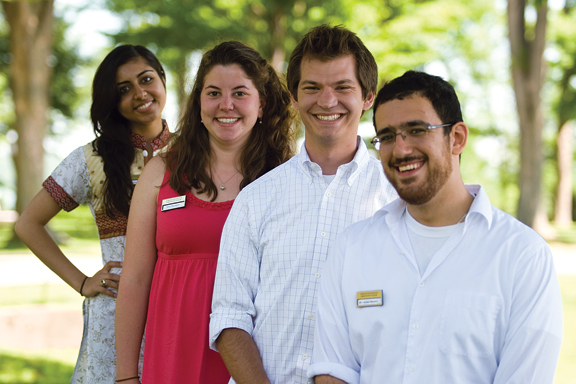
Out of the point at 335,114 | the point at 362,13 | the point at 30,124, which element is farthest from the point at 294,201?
the point at 362,13

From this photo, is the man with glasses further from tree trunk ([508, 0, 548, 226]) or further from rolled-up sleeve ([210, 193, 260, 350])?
tree trunk ([508, 0, 548, 226])

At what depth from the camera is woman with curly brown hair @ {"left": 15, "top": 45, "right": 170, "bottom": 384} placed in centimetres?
300

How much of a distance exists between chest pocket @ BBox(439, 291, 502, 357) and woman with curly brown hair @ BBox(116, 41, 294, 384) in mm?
1161

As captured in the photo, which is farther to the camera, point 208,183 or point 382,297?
point 208,183

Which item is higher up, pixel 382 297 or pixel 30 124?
pixel 30 124

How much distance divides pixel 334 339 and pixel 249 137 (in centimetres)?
127

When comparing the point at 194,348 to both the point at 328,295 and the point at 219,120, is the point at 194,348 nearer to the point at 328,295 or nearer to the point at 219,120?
the point at 328,295

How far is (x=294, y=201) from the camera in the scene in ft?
7.93

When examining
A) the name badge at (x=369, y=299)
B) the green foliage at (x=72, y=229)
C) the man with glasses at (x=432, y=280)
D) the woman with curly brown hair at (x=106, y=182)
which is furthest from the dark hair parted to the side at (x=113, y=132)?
the green foliage at (x=72, y=229)

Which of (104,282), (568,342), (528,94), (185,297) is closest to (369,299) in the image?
(185,297)

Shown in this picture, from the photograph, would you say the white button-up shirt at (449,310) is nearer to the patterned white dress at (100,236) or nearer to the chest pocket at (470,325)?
the chest pocket at (470,325)

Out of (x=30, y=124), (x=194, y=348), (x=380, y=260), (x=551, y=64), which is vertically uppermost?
(x=551, y=64)

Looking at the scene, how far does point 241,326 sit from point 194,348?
1.35ft

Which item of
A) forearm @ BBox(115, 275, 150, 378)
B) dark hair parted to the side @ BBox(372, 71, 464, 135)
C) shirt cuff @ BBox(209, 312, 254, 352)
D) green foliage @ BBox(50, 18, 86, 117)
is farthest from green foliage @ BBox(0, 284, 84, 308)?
green foliage @ BBox(50, 18, 86, 117)
